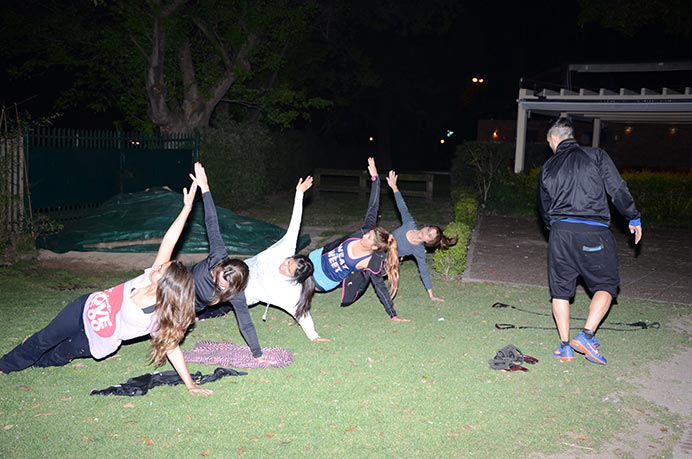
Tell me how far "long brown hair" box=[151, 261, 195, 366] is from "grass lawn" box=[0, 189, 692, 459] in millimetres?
549

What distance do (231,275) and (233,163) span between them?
12.5 meters

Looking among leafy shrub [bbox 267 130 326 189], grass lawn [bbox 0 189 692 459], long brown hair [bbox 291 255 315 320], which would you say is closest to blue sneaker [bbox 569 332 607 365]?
grass lawn [bbox 0 189 692 459]

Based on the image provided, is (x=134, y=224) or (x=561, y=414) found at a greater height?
(x=134, y=224)

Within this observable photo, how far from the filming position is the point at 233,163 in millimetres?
16938

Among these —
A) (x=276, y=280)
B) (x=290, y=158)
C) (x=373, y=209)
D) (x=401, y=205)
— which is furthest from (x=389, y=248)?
(x=290, y=158)

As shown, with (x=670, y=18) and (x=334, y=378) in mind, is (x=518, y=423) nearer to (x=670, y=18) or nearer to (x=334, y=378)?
(x=334, y=378)

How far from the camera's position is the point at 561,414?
475cm

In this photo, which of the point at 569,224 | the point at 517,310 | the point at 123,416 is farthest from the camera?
the point at 517,310

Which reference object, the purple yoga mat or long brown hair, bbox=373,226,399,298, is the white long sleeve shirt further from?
long brown hair, bbox=373,226,399,298

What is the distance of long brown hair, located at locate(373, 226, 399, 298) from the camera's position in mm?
5984

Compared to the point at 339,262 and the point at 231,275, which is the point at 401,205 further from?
the point at 231,275

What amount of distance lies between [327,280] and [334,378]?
146cm

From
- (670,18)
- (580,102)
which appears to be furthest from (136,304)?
(670,18)

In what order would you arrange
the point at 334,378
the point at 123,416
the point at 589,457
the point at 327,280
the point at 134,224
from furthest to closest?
1. the point at 134,224
2. the point at 327,280
3. the point at 334,378
4. the point at 123,416
5. the point at 589,457
